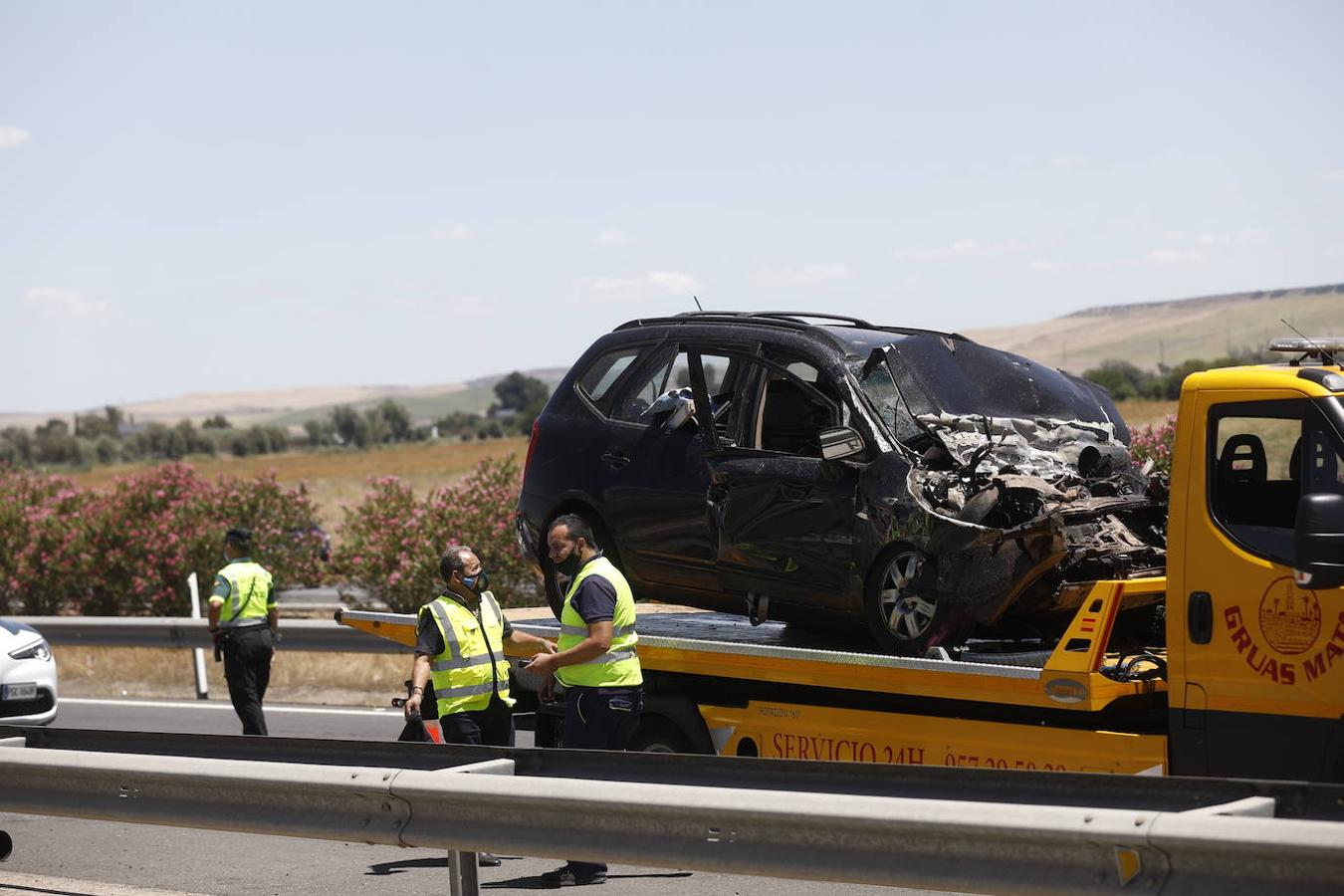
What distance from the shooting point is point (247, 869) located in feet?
27.4

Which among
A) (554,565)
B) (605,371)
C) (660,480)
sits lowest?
(554,565)

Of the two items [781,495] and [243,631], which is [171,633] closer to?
[243,631]

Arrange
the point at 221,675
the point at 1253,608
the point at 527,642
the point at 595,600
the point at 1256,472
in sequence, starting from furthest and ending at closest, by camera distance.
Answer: the point at 221,675, the point at 527,642, the point at 595,600, the point at 1256,472, the point at 1253,608

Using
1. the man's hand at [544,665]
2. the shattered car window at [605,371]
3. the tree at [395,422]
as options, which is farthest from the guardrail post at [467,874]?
the tree at [395,422]

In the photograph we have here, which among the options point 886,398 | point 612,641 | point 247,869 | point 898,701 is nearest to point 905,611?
point 898,701

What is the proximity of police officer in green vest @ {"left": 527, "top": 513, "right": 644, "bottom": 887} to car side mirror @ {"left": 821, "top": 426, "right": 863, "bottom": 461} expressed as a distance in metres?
1.16

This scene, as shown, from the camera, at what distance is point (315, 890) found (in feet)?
25.7

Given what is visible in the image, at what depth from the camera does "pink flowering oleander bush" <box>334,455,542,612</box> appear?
59.2ft

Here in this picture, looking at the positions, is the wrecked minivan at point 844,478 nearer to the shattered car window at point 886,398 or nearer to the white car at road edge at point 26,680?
the shattered car window at point 886,398

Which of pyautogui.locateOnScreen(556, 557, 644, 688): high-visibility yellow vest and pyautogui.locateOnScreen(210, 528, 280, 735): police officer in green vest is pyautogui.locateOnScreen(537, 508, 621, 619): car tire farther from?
pyautogui.locateOnScreen(210, 528, 280, 735): police officer in green vest

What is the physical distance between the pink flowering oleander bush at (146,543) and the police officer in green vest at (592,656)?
43.9ft

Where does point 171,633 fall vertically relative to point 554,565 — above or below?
below

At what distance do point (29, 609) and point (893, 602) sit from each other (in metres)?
16.8

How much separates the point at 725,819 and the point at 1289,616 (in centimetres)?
246
